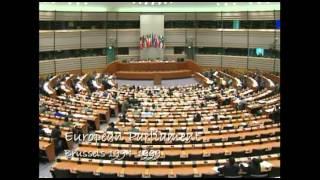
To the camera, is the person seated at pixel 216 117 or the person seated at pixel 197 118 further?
the person seated at pixel 216 117

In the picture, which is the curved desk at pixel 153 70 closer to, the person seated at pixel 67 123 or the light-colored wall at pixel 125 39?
the light-colored wall at pixel 125 39

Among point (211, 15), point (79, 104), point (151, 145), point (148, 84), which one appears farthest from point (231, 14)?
point (151, 145)

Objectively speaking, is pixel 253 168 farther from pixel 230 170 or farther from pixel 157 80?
pixel 157 80

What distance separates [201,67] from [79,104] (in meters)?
25.2

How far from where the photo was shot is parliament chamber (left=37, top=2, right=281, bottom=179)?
13.9 m

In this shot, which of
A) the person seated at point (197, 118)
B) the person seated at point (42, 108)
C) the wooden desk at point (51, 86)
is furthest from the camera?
the wooden desk at point (51, 86)

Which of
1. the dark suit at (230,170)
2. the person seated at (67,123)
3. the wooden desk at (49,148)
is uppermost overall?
Result: the person seated at (67,123)

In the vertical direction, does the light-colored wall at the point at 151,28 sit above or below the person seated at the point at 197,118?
above

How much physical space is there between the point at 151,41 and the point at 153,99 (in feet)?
72.0

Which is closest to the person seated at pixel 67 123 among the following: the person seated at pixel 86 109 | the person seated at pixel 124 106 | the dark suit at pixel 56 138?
the dark suit at pixel 56 138

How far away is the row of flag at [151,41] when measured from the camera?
48.8 m

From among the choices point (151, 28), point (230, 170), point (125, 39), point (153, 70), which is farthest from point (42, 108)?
point (151, 28)

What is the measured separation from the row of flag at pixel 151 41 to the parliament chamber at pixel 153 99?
14 cm

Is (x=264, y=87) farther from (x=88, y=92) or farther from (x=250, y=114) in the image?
(x=88, y=92)
